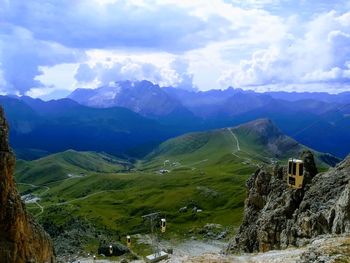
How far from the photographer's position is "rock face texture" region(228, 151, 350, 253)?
67863mm

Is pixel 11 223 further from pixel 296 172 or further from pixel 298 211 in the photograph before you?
pixel 298 211

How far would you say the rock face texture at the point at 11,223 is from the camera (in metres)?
66.4

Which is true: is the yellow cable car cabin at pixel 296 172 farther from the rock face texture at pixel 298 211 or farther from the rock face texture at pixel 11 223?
the rock face texture at pixel 11 223

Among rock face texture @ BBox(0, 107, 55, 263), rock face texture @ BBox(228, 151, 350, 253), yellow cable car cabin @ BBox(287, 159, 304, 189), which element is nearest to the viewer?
rock face texture @ BBox(0, 107, 55, 263)

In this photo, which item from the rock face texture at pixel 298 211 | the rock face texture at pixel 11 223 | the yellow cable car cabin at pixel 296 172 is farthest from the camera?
the yellow cable car cabin at pixel 296 172

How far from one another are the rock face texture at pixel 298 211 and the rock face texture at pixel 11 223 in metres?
38.5

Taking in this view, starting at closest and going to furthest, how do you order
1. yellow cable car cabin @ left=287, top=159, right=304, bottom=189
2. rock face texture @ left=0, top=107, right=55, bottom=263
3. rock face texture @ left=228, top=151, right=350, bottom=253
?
rock face texture @ left=0, top=107, right=55, bottom=263, rock face texture @ left=228, top=151, right=350, bottom=253, yellow cable car cabin @ left=287, top=159, right=304, bottom=189

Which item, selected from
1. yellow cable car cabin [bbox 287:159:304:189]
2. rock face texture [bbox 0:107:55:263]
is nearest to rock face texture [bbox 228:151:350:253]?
yellow cable car cabin [bbox 287:159:304:189]

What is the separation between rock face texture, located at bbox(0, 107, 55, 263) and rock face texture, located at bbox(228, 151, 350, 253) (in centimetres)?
3850

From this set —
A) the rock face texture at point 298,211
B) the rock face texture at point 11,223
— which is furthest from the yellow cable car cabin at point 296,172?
the rock face texture at point 11,223

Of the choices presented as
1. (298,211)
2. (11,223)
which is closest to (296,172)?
(298,211)

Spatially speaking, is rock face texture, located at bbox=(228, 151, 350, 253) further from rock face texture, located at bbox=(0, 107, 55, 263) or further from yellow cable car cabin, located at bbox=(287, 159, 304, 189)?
rock face texture, located at bbox=(0, 107, 55, 263)

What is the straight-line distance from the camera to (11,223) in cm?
6812

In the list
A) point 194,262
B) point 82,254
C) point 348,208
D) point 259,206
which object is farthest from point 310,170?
point 82,254
